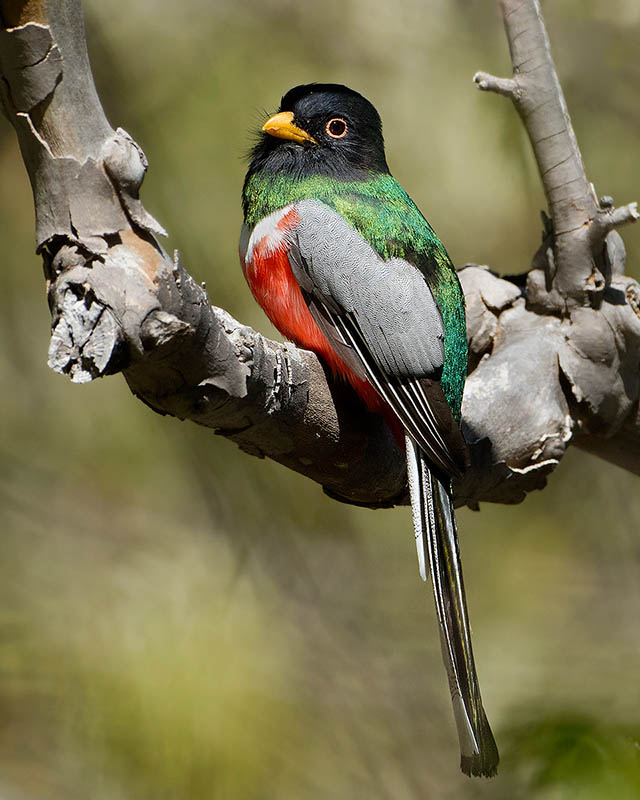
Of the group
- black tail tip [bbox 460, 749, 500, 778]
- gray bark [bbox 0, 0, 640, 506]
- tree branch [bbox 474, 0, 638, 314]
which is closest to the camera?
gray bark [bbox 0, 0, 640, 506]

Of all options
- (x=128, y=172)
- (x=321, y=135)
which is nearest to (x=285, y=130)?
(x=321, y=135)

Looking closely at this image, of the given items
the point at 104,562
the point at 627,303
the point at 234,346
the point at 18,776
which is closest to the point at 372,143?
the point at 627,303

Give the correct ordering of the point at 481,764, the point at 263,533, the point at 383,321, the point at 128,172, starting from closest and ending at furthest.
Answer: the point at 128,172
the point at 481,764
the point at 383,321
the point at 263,533

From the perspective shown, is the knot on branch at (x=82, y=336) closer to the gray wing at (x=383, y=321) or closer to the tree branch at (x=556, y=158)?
the gray wing at (x=383, y=321)

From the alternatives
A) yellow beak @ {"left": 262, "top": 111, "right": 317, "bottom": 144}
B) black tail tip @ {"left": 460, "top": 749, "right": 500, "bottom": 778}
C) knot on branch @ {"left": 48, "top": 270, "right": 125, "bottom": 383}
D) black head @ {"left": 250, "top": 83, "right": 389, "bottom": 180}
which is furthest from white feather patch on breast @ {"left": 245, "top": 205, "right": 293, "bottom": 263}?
black tail tip @ {"left": 460, "top": 749, "right": 500, "bottom": 778}

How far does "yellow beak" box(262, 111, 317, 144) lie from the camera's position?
137 inches

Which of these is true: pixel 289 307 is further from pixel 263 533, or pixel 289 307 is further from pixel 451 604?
pixel 263 533

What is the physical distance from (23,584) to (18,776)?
2.71 ft

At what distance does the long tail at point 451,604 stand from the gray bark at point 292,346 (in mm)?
185

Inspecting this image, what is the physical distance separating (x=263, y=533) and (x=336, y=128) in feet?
6.83

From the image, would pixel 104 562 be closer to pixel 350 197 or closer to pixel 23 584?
pixel 23 584

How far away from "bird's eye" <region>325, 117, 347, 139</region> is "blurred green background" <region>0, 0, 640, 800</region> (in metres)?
0.60

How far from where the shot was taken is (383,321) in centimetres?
286

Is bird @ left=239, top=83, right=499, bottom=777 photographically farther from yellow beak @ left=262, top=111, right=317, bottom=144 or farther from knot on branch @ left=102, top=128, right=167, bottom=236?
knot on branch @ left=102, top=128, right=167, bottom=236
